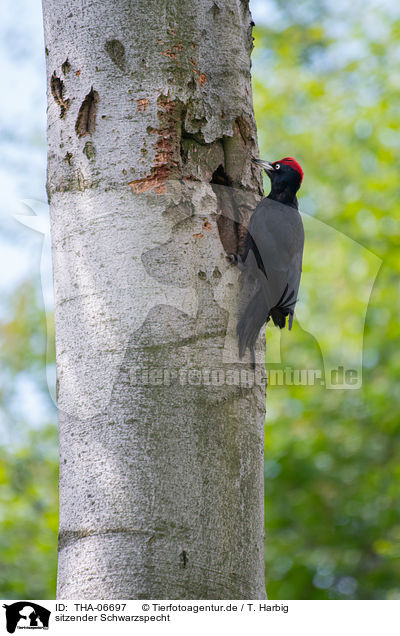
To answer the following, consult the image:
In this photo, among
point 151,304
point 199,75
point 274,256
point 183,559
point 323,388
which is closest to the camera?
point 183,559

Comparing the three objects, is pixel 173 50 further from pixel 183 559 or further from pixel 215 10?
pixel 183 559

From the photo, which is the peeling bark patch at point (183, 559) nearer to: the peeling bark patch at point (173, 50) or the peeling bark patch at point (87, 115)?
the peeling bark patch at point (87, 115)

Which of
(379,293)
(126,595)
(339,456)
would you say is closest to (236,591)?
(126,595)

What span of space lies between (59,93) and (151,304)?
77 cm

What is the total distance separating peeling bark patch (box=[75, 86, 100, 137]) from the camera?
72.1 inches

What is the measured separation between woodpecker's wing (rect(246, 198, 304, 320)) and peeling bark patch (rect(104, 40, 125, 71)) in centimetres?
63

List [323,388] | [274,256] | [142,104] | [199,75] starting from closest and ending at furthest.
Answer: [142,104]
[199,75]
[274,256]
[323,388]

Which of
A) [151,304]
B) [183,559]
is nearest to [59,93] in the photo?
[151,304]

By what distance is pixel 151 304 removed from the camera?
5.38 ft

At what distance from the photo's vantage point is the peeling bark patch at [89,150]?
1803mm

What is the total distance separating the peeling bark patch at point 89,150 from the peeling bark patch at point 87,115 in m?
0.04

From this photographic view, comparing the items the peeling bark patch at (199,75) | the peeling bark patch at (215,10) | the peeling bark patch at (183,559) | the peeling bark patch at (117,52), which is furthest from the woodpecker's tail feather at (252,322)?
the peeling bark patch at (215,10)
